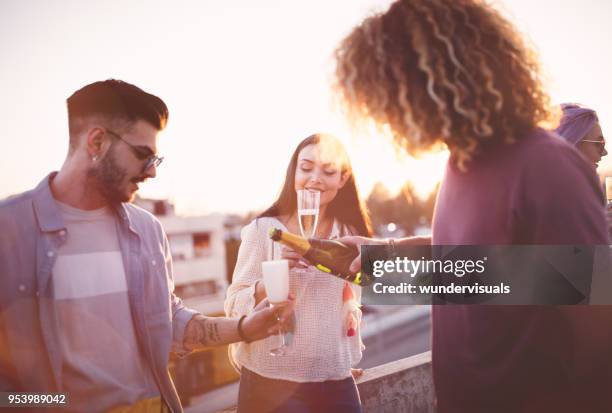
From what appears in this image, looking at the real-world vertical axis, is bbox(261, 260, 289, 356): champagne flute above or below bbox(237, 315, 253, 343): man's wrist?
above

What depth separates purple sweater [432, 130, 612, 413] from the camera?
50.5 inches

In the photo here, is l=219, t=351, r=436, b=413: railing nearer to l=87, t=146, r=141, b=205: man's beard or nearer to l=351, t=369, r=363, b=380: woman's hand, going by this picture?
l=351, t=369, r=363, b=380: woman's hand

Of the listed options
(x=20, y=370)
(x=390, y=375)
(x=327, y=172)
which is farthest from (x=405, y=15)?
(x=390, y=375)

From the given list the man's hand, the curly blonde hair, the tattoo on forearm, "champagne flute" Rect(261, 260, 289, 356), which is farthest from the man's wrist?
the curly blonde hair

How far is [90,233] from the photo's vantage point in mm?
2135

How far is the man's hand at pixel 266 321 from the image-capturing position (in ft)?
7.82

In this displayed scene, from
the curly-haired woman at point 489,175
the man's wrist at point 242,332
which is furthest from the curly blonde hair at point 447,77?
the man's wrist at point 242,332

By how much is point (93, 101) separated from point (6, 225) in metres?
0.68

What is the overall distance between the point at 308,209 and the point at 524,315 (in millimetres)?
1257

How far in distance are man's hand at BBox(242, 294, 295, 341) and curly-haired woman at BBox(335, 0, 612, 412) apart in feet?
3.01

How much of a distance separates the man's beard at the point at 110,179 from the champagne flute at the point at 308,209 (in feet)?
2.84

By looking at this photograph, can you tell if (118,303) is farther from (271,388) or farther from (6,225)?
(271,388)

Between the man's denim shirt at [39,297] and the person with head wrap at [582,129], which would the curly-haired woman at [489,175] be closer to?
the man's denim shirt at [39,297]

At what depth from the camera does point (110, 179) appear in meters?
2.15
